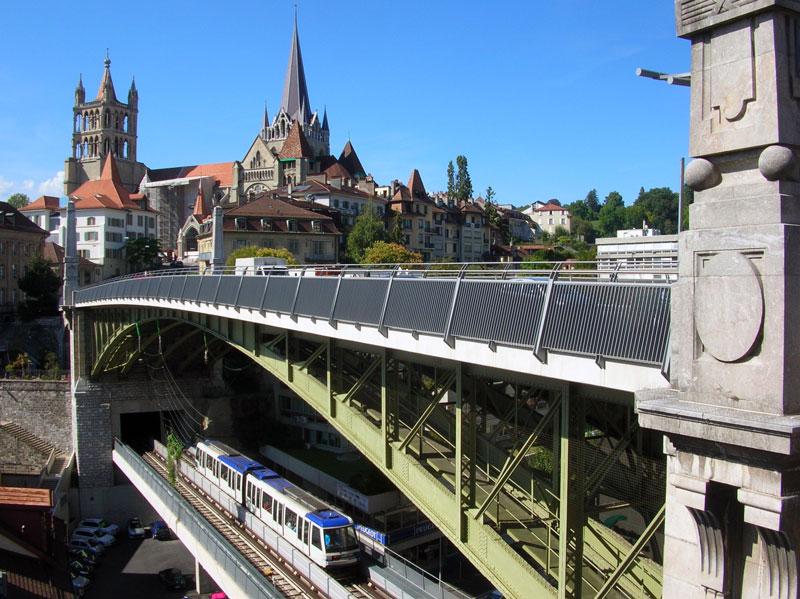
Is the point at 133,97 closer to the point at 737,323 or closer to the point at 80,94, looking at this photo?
the point at 80,94

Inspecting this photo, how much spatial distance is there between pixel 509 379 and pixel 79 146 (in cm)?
13409

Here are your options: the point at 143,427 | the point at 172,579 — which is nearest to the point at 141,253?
the point at 143,427

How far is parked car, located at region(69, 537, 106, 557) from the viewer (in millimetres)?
37500

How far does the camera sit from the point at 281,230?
6538 centimetres

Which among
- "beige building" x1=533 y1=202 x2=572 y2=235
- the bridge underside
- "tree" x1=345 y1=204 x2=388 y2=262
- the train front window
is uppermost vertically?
"beige building" x1=533 y1=202 x2=572 y2=235

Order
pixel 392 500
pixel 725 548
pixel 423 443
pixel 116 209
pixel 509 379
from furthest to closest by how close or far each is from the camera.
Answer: pixel 116 209 < pixel 392 500 < pixel 423 443 < pixel 509 379 < pixel 725 548

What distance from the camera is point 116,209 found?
85.1 metres

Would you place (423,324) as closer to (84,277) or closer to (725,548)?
(725,548)

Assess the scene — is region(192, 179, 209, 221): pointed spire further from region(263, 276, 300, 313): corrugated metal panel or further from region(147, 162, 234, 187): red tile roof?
region(263, 276, 300, 313): corrugated metal panel

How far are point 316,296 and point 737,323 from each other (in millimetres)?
11620

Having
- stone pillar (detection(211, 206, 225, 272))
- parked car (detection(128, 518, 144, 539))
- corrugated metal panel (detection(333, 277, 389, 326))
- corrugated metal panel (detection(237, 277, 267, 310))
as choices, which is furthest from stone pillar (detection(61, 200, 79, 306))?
corrugated metal panel (detection(333, 277, 389, 326))

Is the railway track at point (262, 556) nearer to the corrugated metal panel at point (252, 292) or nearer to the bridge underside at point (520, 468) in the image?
the bridge underside at point (520, 468)

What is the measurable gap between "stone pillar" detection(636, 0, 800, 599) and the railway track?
14789 millimetres

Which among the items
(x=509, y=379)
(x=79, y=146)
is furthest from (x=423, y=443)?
(x=79, y=146)
